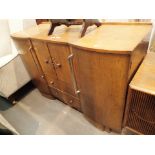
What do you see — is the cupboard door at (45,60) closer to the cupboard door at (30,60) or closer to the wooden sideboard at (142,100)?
the cupboard door at (30,60)

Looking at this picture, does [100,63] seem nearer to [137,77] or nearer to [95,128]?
[137,77]

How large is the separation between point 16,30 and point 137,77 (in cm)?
131

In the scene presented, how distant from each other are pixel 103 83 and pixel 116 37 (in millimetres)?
303

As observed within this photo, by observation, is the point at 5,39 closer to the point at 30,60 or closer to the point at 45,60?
the point at 30,60

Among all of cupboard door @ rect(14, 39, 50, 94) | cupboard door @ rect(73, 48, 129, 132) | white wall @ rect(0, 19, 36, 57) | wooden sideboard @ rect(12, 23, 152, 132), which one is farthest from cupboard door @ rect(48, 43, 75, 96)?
white wall @ rect(0, 19, 36, 57)

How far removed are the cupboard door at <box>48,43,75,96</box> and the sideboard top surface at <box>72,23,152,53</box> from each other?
0.18 m

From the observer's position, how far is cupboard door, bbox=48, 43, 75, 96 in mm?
1032

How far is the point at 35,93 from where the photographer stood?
1.92 metres

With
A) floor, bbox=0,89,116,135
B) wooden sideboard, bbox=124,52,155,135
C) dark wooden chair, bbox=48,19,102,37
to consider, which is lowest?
floor, bbox=0,89,116,135

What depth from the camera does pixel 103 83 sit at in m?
0.89

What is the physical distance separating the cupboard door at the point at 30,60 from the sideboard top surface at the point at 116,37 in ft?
2.09

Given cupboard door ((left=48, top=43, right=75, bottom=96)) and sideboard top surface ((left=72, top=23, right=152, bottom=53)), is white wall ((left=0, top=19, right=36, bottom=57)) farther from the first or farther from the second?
sideboard top surface ((left=72, top=23, right=152, bottom=53))

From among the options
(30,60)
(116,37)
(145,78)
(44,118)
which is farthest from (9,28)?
(145,78)
